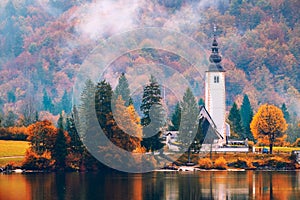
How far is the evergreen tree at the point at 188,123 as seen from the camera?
120 metres

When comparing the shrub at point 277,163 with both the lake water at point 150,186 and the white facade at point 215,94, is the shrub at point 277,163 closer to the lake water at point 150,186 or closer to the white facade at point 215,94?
the lake water at point 150,186

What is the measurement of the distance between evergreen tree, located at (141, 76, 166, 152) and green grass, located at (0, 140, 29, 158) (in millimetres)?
12988

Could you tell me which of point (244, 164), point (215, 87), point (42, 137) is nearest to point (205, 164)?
point (244, 164)

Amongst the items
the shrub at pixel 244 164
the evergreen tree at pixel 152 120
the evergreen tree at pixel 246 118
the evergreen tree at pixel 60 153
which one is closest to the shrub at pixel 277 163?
the shrub at pixel 244 164

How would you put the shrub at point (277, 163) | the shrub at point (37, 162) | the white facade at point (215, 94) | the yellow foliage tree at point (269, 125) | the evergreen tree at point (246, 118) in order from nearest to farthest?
the shrub at point (37, 162) < the shrub at point (277, 163) < the yellow foliage tree at point (269, 125) < the white facade at point (215, 94) < the evergreen tree at point (246, 118)

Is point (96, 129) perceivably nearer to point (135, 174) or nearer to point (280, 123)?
point (135, 174)

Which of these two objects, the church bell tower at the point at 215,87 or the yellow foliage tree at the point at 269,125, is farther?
the church bell tower at the point at 215,87

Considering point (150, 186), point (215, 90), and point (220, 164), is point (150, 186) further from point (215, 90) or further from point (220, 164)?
point (215, 90)

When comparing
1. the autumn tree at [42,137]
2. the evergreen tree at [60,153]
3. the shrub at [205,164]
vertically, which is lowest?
the shrub at [205,164]

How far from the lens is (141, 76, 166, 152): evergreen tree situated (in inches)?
4604

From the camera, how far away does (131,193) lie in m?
86.4

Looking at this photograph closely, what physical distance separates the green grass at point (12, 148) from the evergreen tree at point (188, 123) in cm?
1680

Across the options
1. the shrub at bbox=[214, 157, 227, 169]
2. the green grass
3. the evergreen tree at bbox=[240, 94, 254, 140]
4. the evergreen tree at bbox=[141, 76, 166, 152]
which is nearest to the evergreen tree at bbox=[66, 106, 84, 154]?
the green grass

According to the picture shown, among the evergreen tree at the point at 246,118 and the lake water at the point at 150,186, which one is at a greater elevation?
the evergreen tree at the point at 246,118
